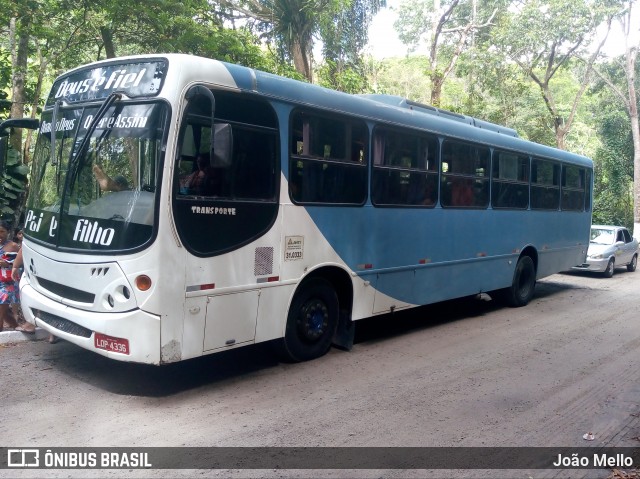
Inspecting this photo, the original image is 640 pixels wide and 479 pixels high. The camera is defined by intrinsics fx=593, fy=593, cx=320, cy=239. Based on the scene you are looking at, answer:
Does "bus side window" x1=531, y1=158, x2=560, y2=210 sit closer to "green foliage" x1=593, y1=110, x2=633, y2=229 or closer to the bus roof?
the bus roof

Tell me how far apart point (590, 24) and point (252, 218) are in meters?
22.4

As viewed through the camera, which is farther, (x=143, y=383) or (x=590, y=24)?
(x=590, y=24)

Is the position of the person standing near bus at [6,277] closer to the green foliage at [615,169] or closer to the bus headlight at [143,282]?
the bus headlight at [143,282]

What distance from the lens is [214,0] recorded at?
16.1m

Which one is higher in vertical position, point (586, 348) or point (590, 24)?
point (590, 24)

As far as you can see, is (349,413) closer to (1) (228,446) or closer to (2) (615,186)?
(1) (228,446)

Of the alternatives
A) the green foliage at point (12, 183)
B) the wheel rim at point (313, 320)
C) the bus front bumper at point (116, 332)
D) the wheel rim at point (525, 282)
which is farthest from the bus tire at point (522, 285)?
the green foliage at point (12, 183)

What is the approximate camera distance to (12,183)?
962 centimetres

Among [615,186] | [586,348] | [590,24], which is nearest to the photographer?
[586,348]

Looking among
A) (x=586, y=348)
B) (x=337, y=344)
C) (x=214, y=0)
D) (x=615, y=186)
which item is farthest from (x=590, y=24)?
(x=337, y=344)

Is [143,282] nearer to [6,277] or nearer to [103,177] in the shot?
[103,177]

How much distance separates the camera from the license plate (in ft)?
16.7

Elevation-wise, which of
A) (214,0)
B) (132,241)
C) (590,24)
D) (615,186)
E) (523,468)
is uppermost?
(590,24)

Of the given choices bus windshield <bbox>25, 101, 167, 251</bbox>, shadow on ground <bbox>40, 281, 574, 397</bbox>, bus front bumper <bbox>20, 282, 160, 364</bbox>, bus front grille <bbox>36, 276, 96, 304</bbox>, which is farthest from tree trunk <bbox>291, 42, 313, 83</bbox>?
bus front bumper <bbox>20, 282, 160, 364</bbox>
